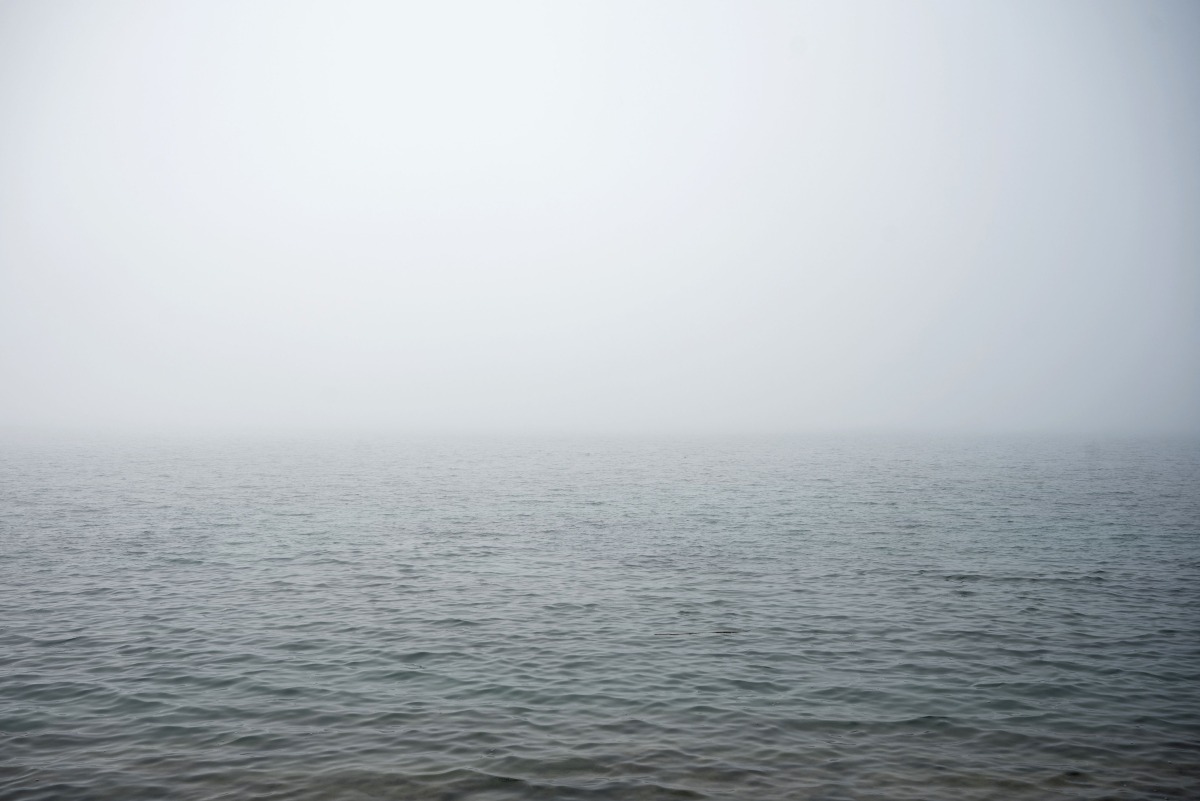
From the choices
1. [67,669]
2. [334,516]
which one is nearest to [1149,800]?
[67,669]

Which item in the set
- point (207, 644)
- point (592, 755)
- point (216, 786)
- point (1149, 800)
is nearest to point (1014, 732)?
point (1149, 800)

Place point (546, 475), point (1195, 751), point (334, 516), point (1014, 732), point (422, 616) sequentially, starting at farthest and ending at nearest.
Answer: point (546, 475) → point (334, 516) → point (422, 616) → point (1014, 732) → point (1195, 751)

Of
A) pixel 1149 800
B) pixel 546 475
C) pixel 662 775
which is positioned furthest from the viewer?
pixel 546 475

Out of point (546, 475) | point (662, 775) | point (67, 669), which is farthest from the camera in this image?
point (546, 475)

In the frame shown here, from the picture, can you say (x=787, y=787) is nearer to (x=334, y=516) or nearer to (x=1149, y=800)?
(x=1149, y=800)

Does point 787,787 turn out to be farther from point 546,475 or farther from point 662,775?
point 546,475

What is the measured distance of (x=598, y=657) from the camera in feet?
81.5

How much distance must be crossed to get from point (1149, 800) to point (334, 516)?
174ft

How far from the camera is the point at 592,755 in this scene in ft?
58.1

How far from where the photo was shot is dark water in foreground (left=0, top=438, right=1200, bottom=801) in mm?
16938

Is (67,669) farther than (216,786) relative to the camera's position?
Yes

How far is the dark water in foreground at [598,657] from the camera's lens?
16938mm

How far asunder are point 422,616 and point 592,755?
45.2 ft

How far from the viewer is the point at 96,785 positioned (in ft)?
52.5
